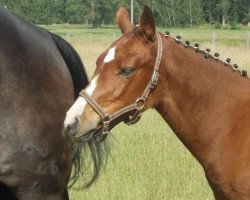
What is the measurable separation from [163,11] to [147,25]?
59.6 meters

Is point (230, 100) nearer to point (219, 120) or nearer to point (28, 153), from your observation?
point (219, 120)

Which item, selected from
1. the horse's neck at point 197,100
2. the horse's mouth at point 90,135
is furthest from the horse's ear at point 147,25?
Result: the horse's mouth at point 90,135

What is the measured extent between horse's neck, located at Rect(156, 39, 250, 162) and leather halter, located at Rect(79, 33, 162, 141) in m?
0.12

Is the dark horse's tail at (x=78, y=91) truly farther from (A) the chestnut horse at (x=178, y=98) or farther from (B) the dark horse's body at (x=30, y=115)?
(A) the chestnut horse at (x=178, y=98)

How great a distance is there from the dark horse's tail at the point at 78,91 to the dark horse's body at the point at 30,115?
0.31 meters

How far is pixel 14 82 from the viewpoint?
324 cm

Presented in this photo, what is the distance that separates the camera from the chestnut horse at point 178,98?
2652mm

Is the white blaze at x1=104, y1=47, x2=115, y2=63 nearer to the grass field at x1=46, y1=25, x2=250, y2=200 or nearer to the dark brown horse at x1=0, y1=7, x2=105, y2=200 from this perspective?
the dark brown horse at x1=0, y1=7, x2=105, y2=200

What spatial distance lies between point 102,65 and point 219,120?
796mm

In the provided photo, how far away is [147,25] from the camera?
2.70 metres

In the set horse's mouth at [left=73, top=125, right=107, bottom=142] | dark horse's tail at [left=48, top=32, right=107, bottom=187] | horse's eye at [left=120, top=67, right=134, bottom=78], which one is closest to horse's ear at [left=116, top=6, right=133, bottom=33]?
horse's eye at [left=120, top=67, right=134, bottom=78]

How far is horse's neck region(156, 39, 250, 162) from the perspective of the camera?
2.88 m

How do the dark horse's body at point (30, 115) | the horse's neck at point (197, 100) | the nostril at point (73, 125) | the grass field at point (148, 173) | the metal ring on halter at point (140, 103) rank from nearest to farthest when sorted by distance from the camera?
the nostril at point (73, 125) < the metal ring on halter at point (140, 103) < the horse's neck at point (197, 100) < the dark horse's body at point (30, 115) < the grass field at point (148, 173)

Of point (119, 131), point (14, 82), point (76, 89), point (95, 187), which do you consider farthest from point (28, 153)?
point (119, 131)
